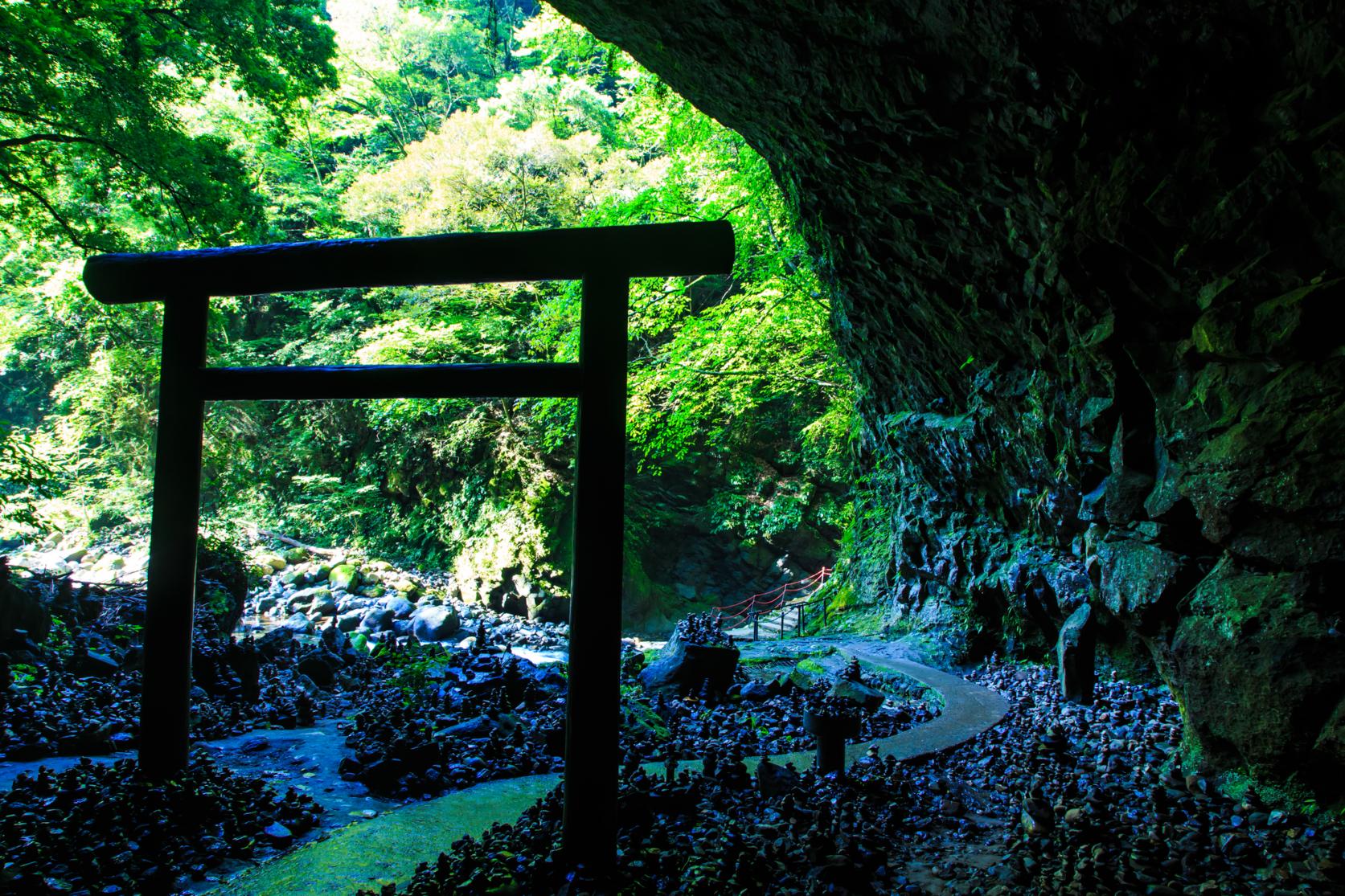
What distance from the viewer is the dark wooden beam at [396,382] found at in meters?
3.42

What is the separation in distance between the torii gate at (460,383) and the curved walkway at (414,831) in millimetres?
917

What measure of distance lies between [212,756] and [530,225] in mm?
12966

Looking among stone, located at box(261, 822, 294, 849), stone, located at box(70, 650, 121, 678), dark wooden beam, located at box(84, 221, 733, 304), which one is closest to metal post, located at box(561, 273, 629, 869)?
dark wooden beam, located at box(84, 221, 733, 304)

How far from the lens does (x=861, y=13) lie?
4.64 metres

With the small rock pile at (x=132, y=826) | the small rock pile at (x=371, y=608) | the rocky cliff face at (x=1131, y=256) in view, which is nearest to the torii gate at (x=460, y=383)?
the small rock pile at (x=132, y=826)

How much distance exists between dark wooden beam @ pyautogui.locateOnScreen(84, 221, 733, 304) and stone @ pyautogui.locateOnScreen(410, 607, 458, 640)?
8.88m

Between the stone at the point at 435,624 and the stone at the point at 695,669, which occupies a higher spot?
the stone at the point at 695,669

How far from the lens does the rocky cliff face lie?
11.1 feet

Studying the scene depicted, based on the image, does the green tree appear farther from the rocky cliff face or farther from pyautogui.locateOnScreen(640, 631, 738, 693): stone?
pyautogui.locateOnScreen(640, 631, 738, 693): stone

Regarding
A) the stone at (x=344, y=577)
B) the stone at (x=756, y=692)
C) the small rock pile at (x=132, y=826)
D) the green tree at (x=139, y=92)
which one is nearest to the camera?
the small rock pile at (x=132, y=826)

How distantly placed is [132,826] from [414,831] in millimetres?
1301

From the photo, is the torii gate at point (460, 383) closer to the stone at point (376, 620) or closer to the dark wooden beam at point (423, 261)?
the dark wooden beam at point (423, 261)

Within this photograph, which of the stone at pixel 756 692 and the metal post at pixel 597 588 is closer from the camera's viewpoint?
the metal post at pixel 597 588

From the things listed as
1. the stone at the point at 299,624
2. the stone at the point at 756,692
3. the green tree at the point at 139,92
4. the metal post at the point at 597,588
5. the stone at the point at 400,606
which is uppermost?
the green tree at the point at 139,92
